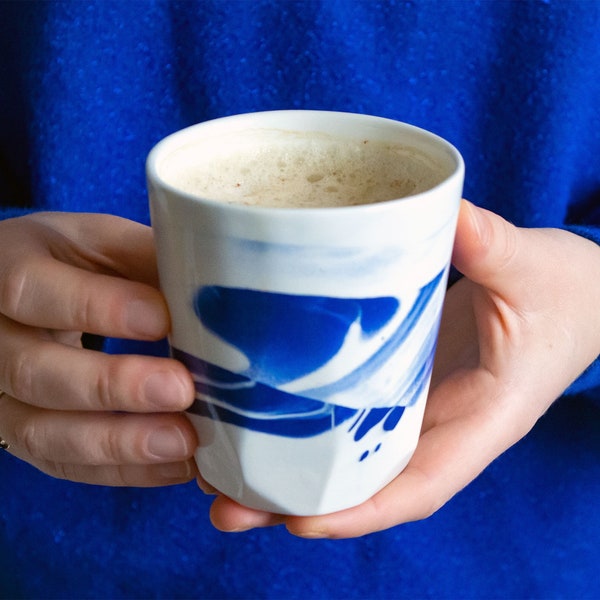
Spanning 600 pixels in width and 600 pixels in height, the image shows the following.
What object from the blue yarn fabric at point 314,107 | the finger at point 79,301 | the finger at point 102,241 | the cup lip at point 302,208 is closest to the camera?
the cup lip at point 302,208

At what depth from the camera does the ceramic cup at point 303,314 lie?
0.33 meters

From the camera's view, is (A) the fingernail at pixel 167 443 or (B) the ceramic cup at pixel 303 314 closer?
(B) the ceramic cup at pixel 303 314

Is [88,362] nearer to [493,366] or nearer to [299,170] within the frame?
[299,170]

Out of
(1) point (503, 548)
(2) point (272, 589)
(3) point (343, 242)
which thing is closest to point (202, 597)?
(2) point (272, 589)

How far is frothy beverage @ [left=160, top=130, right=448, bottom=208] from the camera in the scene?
0.45m

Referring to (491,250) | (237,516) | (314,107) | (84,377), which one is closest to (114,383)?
(84,377)

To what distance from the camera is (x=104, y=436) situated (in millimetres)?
483

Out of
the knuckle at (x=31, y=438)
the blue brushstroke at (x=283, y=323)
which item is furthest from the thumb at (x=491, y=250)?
the knuckle at (x=31, y=438)

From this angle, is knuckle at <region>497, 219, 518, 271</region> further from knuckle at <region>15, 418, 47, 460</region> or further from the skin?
knuckle at <region>15, 418, 47, 460</region>

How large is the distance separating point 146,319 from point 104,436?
117 mm

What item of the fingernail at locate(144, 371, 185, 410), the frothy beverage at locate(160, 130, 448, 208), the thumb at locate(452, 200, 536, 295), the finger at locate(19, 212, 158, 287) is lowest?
the fingernail at locate(144, 371, 185, 410)

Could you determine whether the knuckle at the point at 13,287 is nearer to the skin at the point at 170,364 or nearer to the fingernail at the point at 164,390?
the skin at the point at 170,364

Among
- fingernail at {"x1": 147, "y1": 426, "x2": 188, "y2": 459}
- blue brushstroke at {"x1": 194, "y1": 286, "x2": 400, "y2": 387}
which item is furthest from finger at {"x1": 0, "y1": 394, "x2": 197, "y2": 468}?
blue brushstroke at {"x1": 194, "y1": 286, "x2": 400, "y2": 387}

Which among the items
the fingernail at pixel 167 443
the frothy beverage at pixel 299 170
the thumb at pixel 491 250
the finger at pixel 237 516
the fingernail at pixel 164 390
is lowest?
the finger at pixel 237 516
